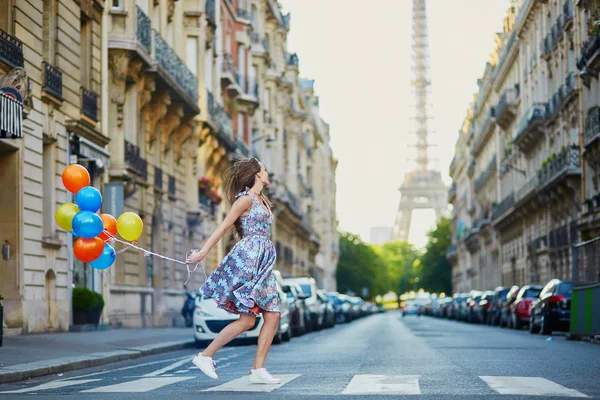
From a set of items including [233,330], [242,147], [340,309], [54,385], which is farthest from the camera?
[340,309]

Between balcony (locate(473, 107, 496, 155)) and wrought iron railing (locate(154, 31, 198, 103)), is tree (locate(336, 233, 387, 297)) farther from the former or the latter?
wrought iron railing (locate(154, 31, 198, 103))

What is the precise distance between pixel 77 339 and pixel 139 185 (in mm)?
12257

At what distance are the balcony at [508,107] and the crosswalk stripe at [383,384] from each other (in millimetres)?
61413

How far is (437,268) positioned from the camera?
13712 centimetres

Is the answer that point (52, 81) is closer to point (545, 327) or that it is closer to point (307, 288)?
point (545, 327)

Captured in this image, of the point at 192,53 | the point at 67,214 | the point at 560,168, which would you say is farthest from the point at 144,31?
the point at 560,168

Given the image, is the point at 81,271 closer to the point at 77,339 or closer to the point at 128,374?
the point at 77,339

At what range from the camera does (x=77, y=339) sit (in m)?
22.2

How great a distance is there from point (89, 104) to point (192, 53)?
14.8 meters

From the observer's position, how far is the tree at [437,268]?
5349 inches

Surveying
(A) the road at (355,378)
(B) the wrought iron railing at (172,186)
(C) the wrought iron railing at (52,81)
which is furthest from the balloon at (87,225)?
(B) the wrought iron railing at (172,186)

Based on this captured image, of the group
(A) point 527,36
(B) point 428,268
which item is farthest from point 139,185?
(B) point 428,268

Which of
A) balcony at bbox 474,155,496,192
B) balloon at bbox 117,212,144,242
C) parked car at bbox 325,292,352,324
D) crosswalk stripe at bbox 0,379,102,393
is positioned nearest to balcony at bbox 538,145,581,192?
parked car at bbox 325,292,352,324

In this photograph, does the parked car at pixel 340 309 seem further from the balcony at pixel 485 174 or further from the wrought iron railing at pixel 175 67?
the balcony at pixel 485 174
